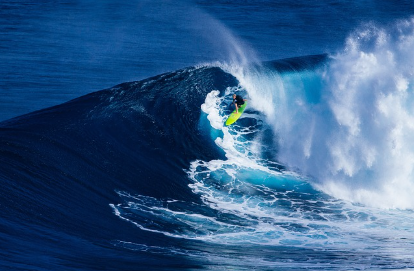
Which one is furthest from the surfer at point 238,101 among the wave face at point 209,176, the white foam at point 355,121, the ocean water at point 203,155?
the white foam at point 355,121

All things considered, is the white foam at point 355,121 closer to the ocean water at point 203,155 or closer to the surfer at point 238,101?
the ocean water at point 203,155

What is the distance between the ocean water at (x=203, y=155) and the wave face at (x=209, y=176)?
0.06m

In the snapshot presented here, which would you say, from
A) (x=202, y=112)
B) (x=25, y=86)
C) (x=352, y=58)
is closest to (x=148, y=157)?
(x=202, y=112)

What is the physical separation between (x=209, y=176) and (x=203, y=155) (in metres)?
1.76

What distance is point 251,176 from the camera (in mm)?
19375

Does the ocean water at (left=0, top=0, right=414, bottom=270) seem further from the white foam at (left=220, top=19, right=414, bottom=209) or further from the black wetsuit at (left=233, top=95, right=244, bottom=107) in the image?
the black wetsuit at (left=233, top=95, right=244, bottom=107)

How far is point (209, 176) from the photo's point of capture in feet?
62.4

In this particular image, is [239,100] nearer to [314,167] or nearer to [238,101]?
[238,101]

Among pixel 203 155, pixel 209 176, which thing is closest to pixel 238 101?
pixel 203 155

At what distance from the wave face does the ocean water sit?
0.21 feet

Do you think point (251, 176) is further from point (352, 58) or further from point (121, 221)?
point (352, 58)

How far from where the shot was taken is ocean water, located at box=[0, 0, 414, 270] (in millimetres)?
13609

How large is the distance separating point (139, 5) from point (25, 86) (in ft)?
73.4

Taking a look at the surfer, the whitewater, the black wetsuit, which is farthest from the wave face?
the black wetsuit
